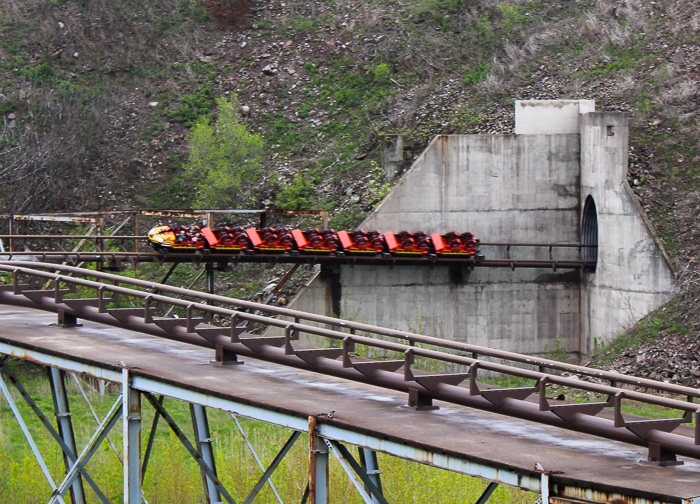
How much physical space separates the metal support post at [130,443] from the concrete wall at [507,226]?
58.0 ft

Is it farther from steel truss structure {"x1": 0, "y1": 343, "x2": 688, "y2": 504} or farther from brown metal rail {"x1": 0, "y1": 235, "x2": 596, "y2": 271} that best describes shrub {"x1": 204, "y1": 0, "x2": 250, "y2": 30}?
steel truss structure {"x1": 0, "y1": 343, "x2": 688, "y2": 504}

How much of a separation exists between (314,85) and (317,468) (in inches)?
1287

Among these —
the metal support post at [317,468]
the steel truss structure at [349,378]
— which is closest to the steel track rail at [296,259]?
the steel truss structure at [349,378]

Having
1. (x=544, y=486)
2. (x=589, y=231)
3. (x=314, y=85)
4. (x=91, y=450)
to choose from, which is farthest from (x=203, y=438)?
(x=314, y=85)

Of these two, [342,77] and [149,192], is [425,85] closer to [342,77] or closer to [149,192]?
[342,77]

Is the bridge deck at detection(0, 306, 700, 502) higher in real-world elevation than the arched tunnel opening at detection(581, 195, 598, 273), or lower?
lower

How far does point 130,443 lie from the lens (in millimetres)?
12109

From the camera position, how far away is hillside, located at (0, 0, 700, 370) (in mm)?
33594

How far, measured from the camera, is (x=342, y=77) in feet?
136

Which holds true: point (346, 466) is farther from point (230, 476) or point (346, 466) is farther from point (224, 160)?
point (224, 160)

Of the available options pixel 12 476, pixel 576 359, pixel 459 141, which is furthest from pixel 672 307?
pixel 12 476

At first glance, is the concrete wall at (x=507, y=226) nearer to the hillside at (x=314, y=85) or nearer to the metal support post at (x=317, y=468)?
the hillside at (x=314, y=85)

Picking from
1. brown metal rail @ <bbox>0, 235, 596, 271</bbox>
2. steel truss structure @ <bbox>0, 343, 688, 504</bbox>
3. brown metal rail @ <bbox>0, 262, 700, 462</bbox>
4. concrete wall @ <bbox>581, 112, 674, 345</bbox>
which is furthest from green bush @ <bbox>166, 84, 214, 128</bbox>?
steel truss structure @ <bbox>0, 343, 688, 504</bbox>

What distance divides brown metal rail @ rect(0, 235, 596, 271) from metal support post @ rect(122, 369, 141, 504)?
12612 mm
